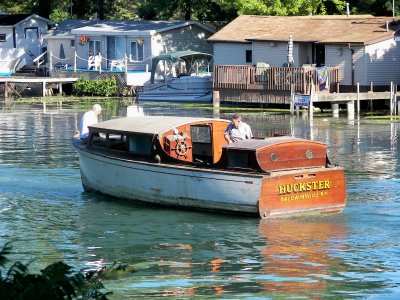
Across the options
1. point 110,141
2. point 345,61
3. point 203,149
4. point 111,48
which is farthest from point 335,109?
point 111,48

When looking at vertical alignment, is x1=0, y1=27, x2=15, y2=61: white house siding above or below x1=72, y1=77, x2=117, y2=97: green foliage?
above

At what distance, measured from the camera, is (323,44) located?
5269 cm

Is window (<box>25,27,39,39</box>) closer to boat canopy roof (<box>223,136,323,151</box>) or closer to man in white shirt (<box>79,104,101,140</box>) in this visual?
man in white shirt (<box>79,104,101,140</box>)

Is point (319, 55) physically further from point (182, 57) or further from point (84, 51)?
point (84, 51)

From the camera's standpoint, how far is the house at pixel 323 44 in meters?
51.8

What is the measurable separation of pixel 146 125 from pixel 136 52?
47.6m

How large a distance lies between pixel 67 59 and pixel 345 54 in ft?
89.4

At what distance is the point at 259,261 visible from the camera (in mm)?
16938

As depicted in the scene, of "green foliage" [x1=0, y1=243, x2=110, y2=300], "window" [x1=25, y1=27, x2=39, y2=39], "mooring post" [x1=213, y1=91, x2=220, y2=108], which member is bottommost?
"mooring post" [x1=213, y1=91, x2=220, y2=108]

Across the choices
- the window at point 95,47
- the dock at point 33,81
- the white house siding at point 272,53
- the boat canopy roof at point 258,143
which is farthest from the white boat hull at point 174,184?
the window at point 95,47

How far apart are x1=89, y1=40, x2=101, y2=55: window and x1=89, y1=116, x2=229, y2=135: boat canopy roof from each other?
159ft

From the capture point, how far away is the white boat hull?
781 inches

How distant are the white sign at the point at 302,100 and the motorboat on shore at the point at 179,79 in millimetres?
10272

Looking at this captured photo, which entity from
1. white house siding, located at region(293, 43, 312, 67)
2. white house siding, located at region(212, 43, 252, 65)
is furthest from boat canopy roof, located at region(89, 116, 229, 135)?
white house siding, located at region(212, 43, 252, 65)
